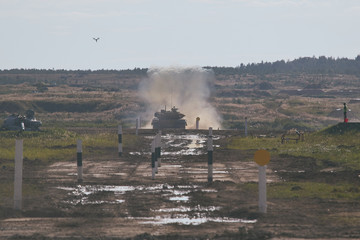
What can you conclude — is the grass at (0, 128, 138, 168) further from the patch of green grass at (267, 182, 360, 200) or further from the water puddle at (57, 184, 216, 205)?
the patch of green grass at (267, 182, 360, 200)

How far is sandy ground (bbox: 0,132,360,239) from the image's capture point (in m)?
12.1

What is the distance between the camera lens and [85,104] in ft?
359

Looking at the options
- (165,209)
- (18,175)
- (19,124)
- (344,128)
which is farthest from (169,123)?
(165,209)

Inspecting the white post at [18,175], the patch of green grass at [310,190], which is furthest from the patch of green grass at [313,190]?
the white post at [18,175]

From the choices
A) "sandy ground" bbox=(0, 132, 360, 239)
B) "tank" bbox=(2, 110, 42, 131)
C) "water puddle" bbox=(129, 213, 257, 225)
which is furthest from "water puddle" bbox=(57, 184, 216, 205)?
"tank" bbox=(2, 110, 42, 131)

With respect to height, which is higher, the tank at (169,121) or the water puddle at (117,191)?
the tank at (169,121)

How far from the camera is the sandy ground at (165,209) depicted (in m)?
12.1

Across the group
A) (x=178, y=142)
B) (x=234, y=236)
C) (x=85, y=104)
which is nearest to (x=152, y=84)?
(x=85, y=104)

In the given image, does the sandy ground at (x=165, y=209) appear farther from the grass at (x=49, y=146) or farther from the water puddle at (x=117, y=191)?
the grass at (x=49, y=146)

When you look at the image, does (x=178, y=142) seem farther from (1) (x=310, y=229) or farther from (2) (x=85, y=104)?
(2) (x=85, y=104)

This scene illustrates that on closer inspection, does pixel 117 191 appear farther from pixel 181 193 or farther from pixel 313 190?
pixel 313 190

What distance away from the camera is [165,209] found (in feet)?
48.6

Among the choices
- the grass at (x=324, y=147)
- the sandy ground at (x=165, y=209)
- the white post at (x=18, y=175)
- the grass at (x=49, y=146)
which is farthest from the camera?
the grass at (x=49, y=146)

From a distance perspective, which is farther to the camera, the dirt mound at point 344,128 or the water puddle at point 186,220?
the dirt mound at point 344,128
